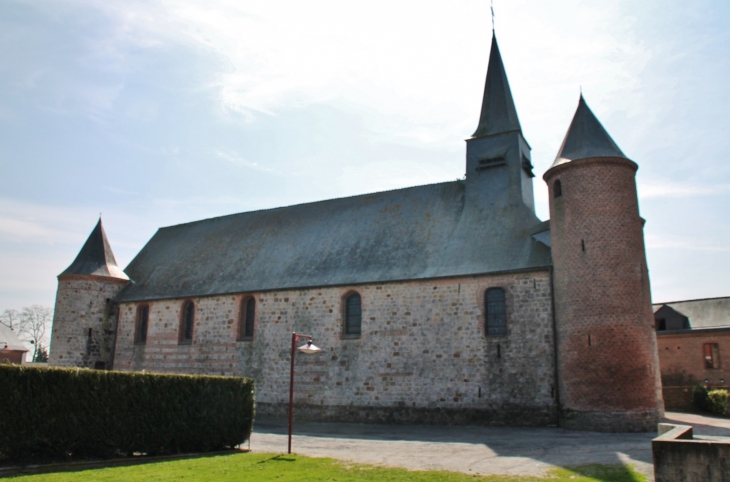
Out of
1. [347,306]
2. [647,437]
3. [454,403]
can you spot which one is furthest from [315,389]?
[647,437]

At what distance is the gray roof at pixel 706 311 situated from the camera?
29172 mm

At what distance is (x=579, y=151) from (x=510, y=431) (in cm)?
903

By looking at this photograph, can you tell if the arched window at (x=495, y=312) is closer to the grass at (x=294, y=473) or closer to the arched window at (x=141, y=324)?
the grass at (x=294, y=473)

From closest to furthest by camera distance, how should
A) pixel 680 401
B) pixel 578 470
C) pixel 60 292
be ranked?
pixel 578 470
pixel 680 401
pixel 60 292

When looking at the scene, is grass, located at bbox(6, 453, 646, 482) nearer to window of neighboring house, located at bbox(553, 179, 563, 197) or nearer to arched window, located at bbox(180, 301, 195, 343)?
window of neighboring house, located at bbox(553, 179, 563, 197)

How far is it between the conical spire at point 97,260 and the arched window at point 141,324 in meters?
2.34

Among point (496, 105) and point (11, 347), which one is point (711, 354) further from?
point (11, 347)

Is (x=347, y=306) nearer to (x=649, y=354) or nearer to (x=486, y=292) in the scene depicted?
(x=486, y=292)

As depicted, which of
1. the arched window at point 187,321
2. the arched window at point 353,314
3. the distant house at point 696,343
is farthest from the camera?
the distant house at point 696,343

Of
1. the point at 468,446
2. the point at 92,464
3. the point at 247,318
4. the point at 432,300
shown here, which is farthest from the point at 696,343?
the point at 92,464

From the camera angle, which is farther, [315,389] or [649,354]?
[315,389]

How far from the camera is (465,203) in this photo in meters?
22.1

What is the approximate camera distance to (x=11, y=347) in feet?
142

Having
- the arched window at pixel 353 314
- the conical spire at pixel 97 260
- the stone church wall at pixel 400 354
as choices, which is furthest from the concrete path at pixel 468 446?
the conical spire at pixel 97 260
